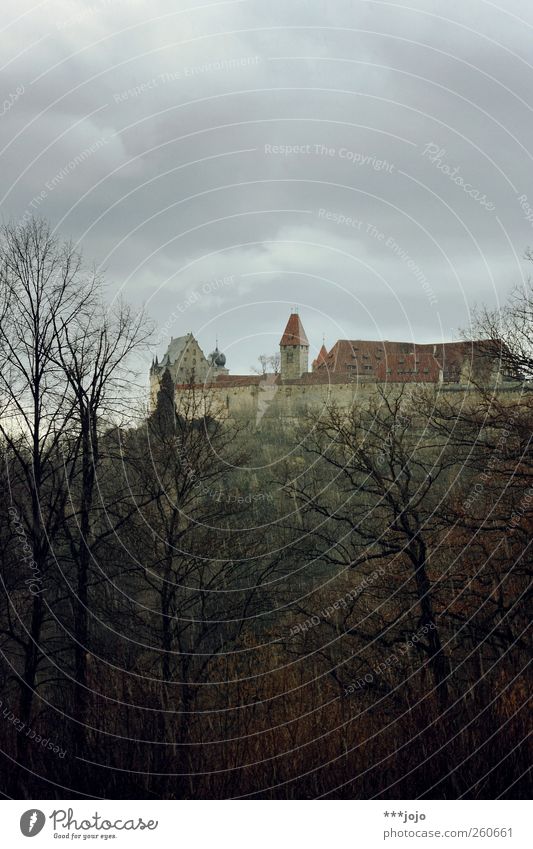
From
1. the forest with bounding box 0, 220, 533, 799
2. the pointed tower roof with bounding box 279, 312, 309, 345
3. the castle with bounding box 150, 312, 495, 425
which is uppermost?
the pointed tower roof with bounding box 279, 312, 309, 345

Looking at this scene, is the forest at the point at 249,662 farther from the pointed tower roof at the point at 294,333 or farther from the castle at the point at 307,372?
the pointed tower roof at the point at 294,333

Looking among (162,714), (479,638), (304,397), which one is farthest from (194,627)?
(304,397)

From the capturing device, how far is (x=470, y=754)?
7.08 meters

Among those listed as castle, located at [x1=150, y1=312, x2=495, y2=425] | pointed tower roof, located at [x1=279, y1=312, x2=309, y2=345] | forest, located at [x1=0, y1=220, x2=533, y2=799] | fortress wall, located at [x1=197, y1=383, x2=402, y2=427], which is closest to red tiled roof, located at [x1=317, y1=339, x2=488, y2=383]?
castle, located at [x1=150, y1=312, x2=495, y2=425]

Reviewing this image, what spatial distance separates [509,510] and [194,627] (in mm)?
12825

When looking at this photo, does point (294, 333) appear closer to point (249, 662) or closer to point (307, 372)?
point (307, 372)

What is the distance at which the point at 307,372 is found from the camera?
69.6m

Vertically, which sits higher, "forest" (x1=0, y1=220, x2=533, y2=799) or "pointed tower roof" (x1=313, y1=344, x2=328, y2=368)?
"pointed tower roof" (x1=313, y1=344, x2=328, y2=368)

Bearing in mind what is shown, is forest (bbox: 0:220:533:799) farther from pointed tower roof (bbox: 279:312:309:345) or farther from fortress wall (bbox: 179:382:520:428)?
pointed tower roof (bbox: 279:312:309:345)

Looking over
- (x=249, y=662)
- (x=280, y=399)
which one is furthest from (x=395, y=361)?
(x=249, y=662)

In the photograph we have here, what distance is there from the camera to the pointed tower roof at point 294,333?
70562 millimetres

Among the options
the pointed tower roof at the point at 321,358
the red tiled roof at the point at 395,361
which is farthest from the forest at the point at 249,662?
the pointed tower roof at the point at 321,358

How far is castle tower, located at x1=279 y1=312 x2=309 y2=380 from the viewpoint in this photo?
232ft
